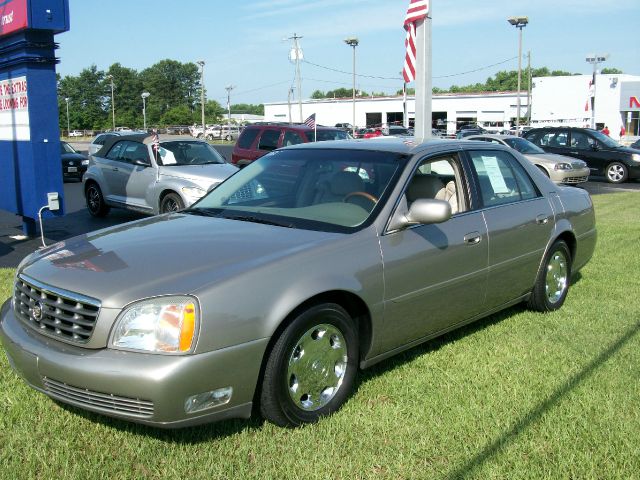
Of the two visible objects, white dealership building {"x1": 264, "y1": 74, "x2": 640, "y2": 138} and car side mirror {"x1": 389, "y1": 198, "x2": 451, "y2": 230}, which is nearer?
car side mirror {"x1": 389, "y1": 198, "x2": 451, "y2": 230}

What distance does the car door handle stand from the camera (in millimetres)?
4609

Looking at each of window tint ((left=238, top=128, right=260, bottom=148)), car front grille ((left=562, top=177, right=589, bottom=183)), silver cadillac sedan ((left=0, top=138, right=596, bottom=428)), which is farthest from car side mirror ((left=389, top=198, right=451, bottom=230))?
car front grille ((left=562, top=177, right=589, bottom=183))

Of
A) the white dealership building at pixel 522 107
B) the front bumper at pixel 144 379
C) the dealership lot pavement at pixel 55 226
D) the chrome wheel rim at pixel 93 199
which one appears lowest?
the dealership lot pavement at pixel 55 226

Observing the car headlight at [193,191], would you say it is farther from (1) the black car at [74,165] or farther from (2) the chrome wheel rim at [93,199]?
(1) the black car at [74,165]

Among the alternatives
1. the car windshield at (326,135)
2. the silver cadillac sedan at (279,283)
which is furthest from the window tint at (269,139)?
the silver cadillac sedan at (279,283)

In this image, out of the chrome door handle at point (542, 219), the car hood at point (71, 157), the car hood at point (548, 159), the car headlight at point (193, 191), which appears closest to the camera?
the chrome door handle at point (542, 219)

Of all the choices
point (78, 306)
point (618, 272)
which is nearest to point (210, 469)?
point (78, 306)

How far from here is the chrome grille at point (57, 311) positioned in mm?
3211

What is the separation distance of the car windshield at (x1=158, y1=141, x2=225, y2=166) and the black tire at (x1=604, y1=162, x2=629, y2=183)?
13.6 m

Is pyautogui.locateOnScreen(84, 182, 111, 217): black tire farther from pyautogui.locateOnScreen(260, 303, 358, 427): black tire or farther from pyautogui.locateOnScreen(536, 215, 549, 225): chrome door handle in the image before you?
pyautogui.locateOnScreen(260, 303, 358, 427): black tire

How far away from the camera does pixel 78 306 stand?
3.26m

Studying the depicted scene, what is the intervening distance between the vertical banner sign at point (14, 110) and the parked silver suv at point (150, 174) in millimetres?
2456

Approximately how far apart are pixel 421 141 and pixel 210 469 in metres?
2.91

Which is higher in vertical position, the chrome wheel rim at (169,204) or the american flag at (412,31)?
the american flag at (412,31)
